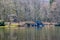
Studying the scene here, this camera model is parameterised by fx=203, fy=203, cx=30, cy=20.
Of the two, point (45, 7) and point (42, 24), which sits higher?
point (45, 7)

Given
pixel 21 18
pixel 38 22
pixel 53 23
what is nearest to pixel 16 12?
pixel 21 18

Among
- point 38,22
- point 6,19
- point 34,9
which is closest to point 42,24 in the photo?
point 38,22

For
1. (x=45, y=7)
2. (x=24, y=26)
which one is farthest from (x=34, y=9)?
(x=24, y=26)

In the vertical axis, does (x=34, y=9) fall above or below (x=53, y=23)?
above

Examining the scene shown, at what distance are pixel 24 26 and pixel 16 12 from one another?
1.49 meters

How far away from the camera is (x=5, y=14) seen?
16.4m

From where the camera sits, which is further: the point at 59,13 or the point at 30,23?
the point at 59,13

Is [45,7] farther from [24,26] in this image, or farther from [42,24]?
[24,26]

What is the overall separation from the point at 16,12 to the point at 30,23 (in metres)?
1.46

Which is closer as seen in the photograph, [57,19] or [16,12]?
[16,12]

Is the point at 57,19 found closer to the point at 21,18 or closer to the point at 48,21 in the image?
the point at 48,21

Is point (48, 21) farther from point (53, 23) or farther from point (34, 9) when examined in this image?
point (34, 9)

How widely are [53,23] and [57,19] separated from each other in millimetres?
814

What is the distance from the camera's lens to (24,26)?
51.8ft
